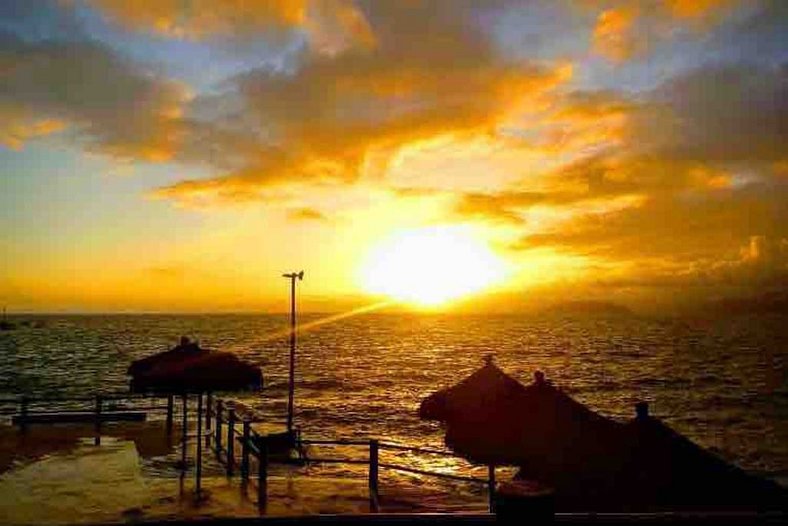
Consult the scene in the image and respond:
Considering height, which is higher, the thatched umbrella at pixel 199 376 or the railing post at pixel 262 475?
the thatched umbrella at pixel 199 376

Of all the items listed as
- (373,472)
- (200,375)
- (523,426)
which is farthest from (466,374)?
(373,472)

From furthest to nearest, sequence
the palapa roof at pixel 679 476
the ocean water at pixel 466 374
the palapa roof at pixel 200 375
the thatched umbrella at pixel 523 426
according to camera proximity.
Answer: the ocean water at pixel 466 374
the palapa roof at pixel 200 375
the thatched umbrella at pixel 523 426
the palapa roof at pixel 679 476

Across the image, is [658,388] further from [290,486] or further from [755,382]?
[290,486]

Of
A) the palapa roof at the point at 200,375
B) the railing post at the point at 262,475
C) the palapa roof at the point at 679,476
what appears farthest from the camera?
the palapa roof at the point at 200,375

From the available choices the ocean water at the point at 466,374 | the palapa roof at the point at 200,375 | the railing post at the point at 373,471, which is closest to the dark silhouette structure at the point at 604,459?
the railing post at the point at 373,471

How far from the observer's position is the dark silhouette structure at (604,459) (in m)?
10.3

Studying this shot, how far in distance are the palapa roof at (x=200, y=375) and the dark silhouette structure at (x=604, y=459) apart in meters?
4.81

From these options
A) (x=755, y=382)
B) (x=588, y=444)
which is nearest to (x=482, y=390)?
(x=588, y=444)

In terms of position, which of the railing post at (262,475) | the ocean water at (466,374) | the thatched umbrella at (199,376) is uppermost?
the thatched umbrella at (199,376)

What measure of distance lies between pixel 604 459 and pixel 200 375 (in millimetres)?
7370

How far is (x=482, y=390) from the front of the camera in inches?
600

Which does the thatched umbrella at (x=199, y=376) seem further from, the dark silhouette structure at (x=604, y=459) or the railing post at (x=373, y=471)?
the dark silhouette structure at (x=604, y=459)

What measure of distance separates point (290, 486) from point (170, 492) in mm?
2288

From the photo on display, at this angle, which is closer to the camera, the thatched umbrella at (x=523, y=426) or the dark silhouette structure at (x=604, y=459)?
the dark silhouette structure at (x=604, y=459)
